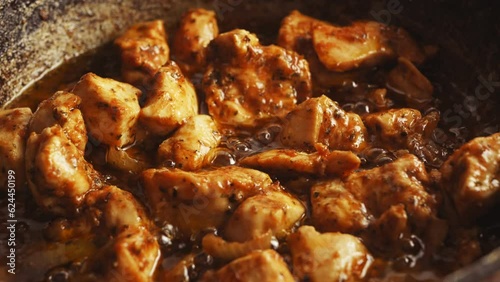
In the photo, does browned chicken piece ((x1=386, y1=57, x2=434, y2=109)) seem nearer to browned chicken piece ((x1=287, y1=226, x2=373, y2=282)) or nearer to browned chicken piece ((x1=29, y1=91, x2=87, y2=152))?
browned chicken piece ((x1=287, y1=226, x2=373, y2=282))

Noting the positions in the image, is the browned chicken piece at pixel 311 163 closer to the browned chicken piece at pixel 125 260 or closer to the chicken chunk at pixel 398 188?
the chicken chunk at pixel 398 188

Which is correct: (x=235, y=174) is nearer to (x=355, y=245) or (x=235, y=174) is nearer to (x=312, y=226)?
(x=312, y=226)

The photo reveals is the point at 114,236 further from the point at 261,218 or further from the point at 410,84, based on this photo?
the point at 410,84

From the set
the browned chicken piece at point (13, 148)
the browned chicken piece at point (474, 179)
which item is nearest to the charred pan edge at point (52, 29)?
the browned chicken piece at point (13, 148)

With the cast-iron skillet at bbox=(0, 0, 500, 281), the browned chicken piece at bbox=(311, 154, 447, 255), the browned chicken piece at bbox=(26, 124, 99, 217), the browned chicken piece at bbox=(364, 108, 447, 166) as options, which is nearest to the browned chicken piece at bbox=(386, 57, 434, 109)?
the cast-iron skillet at bbox=(0, 0, 500, 281)

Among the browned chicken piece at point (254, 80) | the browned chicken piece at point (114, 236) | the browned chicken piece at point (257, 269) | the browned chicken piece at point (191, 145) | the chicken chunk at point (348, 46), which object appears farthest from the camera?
the chicken chunk at point (348, 46)

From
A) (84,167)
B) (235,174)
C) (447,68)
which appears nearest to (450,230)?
(235,174)
